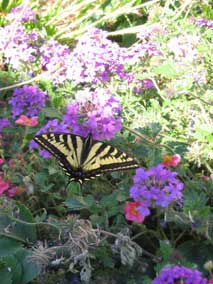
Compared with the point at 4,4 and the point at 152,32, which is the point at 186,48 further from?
the point at 4,4

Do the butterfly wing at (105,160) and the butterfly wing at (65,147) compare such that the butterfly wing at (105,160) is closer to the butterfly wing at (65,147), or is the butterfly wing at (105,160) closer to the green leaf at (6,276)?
the butterfly wing at (65,147)

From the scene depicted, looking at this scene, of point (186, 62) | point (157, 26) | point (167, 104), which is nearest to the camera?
point (186, 62)

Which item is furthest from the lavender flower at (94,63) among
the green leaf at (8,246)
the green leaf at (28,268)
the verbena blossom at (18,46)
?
the green leaf at (28,268)

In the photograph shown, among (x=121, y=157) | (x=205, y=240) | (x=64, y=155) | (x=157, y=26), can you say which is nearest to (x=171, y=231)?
(x=205, y=240)

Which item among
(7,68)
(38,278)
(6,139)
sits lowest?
(38,278)

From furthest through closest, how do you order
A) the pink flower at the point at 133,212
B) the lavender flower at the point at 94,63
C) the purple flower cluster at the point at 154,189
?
the lavender flower at the point at 94,63 < the pink flower at the point at 133,212 < the purple flower cluster at the point at 154,189

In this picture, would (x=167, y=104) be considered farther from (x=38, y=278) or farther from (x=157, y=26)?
(x=38, y=278)

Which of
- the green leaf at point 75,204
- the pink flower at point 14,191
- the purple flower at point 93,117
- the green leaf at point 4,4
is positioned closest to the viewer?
the green leaf at point 75,204
